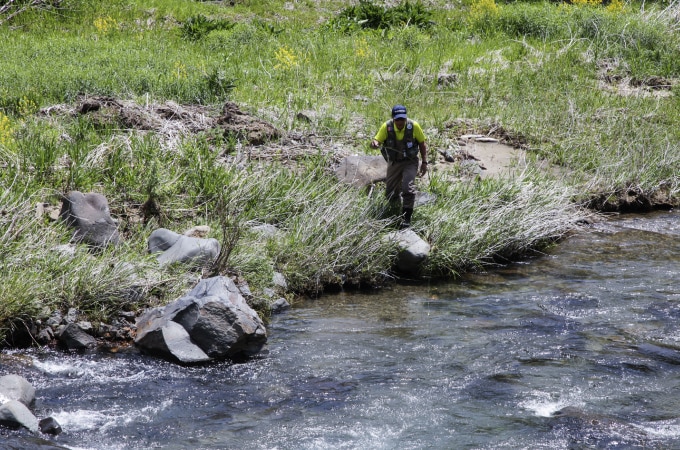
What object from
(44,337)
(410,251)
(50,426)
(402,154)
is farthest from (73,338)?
(402,154)

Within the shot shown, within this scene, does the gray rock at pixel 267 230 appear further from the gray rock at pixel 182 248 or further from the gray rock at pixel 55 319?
the gray rock at pixel 55 319

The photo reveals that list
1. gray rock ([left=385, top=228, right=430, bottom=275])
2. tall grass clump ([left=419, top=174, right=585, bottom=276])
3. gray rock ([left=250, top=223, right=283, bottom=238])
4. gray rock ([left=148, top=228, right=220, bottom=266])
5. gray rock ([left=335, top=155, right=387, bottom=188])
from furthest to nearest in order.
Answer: gray rock ([left=335, top=155, right=387, bottom=188]) < tall grass clump ([left=419, top=174, right=585, bottom=276]) < gray rock ([left=385, top=228, right=430, bottom=275]) < gray rock ([left=250, top=223, right=283, bottom=238]) < gray rock ([left=148, top=228, right=220, bottom=266])

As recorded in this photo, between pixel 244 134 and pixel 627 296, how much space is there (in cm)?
554

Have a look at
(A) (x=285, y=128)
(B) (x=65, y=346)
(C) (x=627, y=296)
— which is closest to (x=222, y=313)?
(B) (x=65, y=346)

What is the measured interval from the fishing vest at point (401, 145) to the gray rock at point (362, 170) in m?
0.76

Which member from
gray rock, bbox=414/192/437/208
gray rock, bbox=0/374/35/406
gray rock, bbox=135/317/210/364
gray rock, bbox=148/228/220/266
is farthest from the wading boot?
gray rock, bbox=0/374/35/406

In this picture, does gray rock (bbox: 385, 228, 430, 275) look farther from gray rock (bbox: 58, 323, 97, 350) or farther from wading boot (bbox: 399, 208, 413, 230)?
gray rock (bbox: 58, 323, 97, 350)

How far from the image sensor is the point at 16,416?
5324 millimetres

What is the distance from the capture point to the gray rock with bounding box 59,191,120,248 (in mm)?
8242

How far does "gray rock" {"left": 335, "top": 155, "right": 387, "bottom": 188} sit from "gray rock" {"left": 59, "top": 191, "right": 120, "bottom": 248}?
328 centimetres

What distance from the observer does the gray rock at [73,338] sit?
6.96 m

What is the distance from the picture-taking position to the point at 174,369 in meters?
6.74

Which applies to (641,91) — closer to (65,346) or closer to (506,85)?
(506,85)

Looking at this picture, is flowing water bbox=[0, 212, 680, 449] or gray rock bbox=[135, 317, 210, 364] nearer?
flowing water bbox=[0, 212, 680, 449]
